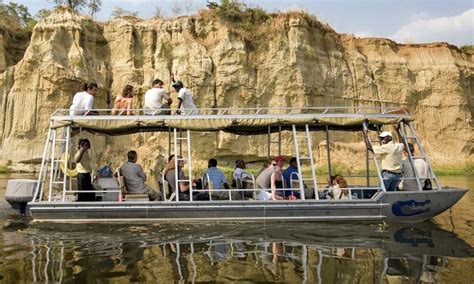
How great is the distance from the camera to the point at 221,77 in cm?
3369

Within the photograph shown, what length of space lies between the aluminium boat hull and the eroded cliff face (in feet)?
66.4

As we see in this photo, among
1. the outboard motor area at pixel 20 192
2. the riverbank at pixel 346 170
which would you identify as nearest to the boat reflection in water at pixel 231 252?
the outboard motor area at pixel 20 192

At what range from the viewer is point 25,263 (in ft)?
22.6

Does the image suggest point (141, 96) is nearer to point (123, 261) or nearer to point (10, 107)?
point (10, 107)

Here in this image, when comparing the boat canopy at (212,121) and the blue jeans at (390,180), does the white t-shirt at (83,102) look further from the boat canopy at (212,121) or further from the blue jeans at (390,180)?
the blue jeans at (390,180)

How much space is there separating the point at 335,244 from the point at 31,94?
28.3m

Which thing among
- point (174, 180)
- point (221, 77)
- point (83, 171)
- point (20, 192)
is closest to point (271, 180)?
point (174, 180)

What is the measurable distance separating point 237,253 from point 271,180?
2.85m

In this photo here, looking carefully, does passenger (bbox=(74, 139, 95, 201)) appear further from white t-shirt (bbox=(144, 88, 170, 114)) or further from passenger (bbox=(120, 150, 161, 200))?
white t-shirt (bbox=(144, 88, 170, 114))

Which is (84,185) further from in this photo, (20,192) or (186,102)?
(186,102)

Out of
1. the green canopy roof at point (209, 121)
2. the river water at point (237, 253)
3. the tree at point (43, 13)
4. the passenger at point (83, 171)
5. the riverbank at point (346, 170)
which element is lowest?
the river water at point (237, 253)

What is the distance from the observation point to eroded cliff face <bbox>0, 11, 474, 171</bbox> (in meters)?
31.9

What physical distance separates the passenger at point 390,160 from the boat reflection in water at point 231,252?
94 centimetres

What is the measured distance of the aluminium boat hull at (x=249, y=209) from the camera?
9.84 metres
